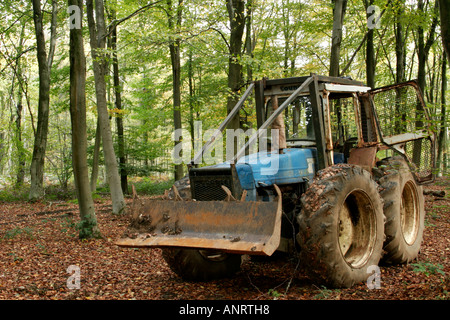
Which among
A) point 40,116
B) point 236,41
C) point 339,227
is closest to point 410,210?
point 339,227

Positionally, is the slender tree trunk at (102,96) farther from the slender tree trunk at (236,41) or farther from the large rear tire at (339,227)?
the large rear tire at (339,227)

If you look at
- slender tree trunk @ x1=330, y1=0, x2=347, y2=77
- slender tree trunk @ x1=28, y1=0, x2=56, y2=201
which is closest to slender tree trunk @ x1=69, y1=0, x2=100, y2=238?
slender tree trunk @ x1=330, y1=0, x2=347, y2=77

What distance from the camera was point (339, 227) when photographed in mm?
4844

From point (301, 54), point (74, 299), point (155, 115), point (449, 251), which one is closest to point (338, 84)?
point (449, 251)

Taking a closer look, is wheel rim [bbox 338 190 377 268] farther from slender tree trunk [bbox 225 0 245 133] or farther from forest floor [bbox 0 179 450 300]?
slender tree trunk [bbox 225 0 245 133]

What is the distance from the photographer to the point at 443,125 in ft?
19.8

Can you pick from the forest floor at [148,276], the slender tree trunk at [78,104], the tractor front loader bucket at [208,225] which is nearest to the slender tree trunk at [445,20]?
the tractor front loader bucket at [208,225]

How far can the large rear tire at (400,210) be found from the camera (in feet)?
18.7

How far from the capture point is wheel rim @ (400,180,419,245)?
657 centimetres

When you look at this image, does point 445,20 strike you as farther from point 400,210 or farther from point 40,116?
point 40,116

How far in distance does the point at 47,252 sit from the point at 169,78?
15.8m

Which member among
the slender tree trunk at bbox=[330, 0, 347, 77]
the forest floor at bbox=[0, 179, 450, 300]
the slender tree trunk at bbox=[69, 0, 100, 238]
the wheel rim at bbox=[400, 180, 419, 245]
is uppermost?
the slender tree trunk at bbox=[330, 0, 347, 77]

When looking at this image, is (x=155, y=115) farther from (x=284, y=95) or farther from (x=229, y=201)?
(x=229, y=201)

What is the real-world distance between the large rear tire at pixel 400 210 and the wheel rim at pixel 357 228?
56 cm
